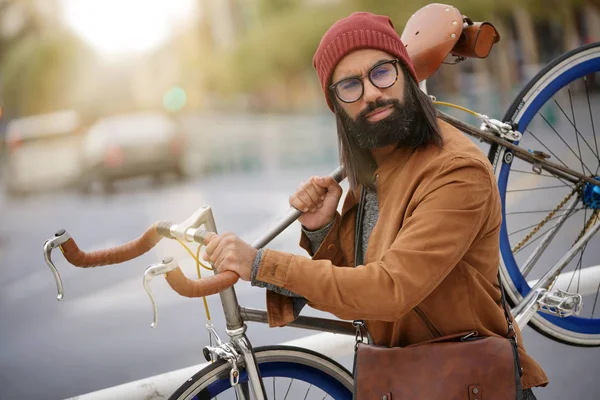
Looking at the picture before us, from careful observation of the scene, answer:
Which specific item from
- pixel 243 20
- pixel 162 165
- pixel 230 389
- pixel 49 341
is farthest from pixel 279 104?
pixel 230 389

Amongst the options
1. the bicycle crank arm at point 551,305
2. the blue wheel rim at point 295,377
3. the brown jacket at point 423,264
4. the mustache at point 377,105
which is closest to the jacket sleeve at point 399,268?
the brown jacket at point 423,264

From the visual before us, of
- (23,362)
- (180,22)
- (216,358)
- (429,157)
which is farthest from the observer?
(180,22)

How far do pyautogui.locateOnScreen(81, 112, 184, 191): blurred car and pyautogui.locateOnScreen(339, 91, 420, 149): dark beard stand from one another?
4.55m

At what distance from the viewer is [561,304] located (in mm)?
1769

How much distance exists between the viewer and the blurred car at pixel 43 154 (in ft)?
16.4

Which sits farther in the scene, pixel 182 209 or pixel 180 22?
pixel 182 209

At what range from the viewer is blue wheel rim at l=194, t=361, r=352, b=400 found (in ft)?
4.49

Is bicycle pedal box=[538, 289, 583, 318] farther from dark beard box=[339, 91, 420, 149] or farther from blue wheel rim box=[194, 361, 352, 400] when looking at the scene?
dark beard box=[339, 91, 420, 149]

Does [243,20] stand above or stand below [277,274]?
above

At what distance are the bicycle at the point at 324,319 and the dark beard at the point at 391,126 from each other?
0.20 metres

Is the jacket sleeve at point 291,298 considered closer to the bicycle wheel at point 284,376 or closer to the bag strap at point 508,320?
the bicycle wheel at point 284,376

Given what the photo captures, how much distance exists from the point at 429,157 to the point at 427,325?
0.36 metres

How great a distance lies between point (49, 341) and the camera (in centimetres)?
376

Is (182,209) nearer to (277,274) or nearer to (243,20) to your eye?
(243,20)
